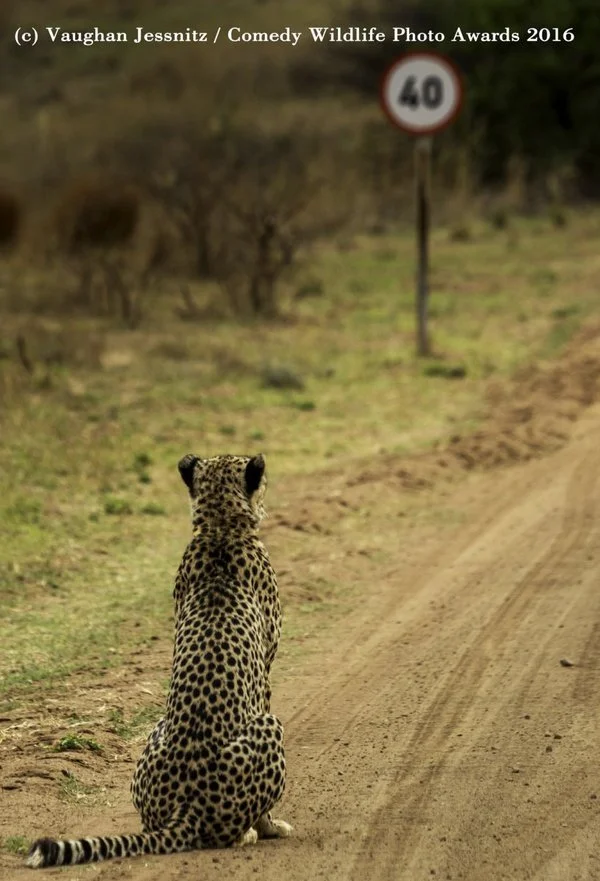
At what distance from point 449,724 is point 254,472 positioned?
125 centimetres

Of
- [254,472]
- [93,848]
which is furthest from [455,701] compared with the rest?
[93,848]

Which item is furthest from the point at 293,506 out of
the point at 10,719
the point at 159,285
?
the point at 159,285

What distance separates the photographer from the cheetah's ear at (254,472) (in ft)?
15.5

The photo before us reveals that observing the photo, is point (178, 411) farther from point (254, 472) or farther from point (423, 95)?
point (254, 472)

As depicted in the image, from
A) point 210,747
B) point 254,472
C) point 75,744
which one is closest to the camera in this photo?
point 210,747

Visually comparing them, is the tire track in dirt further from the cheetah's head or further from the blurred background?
the cheetah's head

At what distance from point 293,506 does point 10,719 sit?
3156 mm

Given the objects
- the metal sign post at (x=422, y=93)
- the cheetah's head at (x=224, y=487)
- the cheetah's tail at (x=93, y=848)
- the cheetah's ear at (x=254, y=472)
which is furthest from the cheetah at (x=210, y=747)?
the metal sign post at (x=422, y=93)

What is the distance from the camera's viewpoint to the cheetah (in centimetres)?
393

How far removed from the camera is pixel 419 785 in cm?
466

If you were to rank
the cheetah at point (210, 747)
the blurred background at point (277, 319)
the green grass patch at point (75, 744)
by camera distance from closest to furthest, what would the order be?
the cheetah at point (210, 747), the green grass patch at point (75, 744), the blurred background at point (277, 319)

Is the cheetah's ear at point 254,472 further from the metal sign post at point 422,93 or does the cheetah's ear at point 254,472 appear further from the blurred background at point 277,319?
the metal sign post at point 422,93

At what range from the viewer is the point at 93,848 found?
12.6 feet

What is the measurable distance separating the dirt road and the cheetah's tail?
0.05 meters
